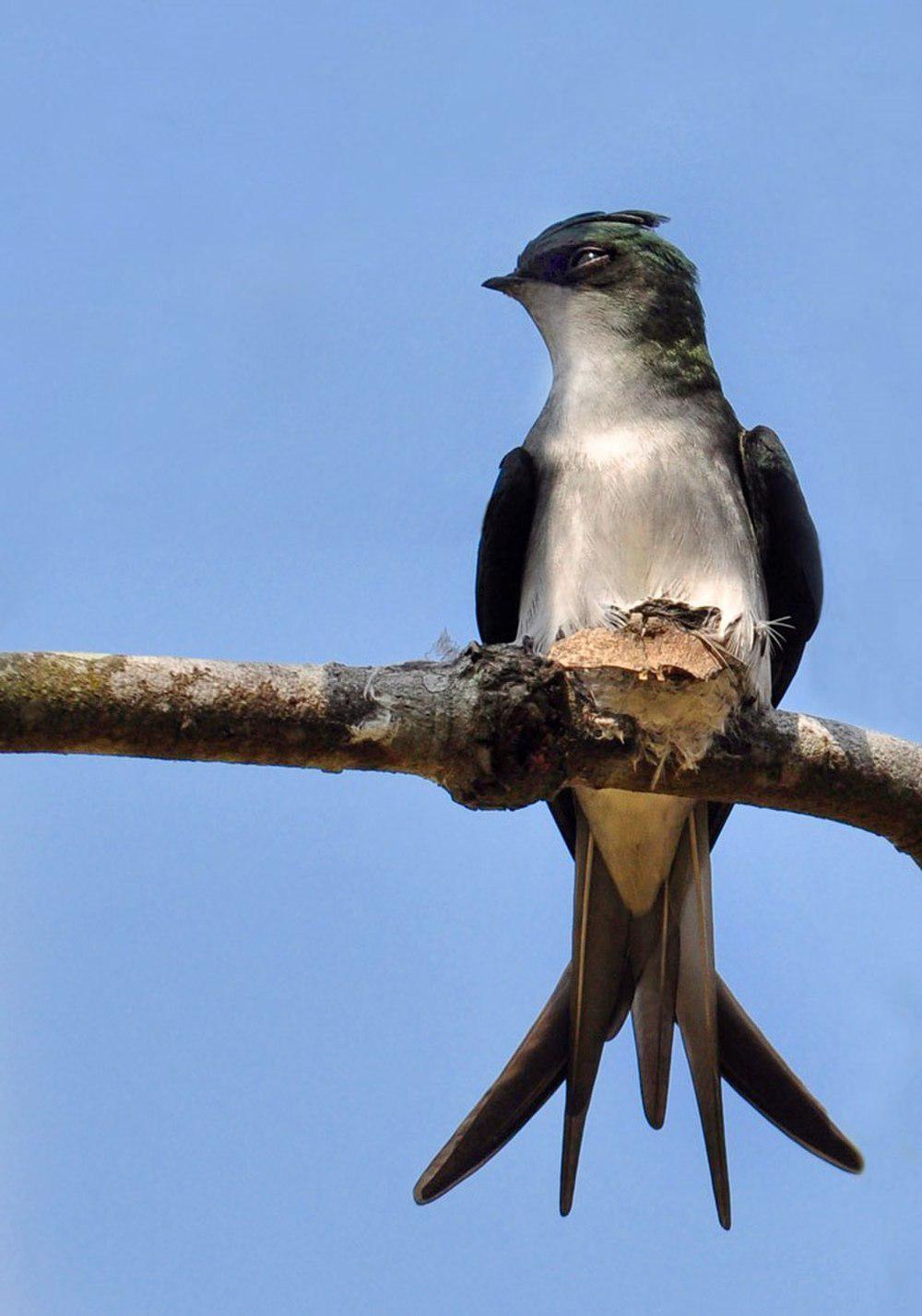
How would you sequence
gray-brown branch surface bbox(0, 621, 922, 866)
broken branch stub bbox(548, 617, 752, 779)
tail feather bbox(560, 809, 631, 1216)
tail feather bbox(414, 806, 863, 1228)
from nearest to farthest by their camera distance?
gray-brown branch surface bbox(0, 621, 922, 866) < broken branch stub bbox(548, 617, 752, 779) < tail feather bbox(414, 806, 863, 1228) < tail feather bbox(560, 809, 631, 1216)

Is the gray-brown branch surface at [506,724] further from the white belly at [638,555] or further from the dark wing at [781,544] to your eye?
the dark wing at [781,544]

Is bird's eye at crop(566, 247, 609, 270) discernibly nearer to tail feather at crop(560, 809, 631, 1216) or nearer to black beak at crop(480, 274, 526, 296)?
black beak at crop(480, 274, 526, 296)

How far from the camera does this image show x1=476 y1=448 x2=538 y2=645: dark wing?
4.67m

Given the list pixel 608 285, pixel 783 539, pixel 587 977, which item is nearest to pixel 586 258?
pixel 608 285

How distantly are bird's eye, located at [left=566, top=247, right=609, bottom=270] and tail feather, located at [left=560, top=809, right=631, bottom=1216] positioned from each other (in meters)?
1.70

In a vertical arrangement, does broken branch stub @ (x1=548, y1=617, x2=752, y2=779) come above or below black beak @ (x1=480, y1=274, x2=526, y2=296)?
below

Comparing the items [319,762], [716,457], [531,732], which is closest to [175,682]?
[319,762]

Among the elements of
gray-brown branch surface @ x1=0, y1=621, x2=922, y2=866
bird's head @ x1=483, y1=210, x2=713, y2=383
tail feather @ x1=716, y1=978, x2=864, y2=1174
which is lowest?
tail feather @ x1=716, y1=978, x2=864, y2=1174

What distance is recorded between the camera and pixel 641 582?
4.36m

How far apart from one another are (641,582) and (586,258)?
1279 millimetres

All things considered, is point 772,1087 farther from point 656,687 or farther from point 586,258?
point 586,258

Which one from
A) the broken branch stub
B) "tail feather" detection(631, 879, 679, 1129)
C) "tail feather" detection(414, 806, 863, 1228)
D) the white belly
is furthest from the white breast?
"tail feather" detection(631, 879, 679, 1129)

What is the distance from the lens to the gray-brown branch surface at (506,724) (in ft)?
9.66

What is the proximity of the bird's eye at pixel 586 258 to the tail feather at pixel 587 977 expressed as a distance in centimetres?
170
